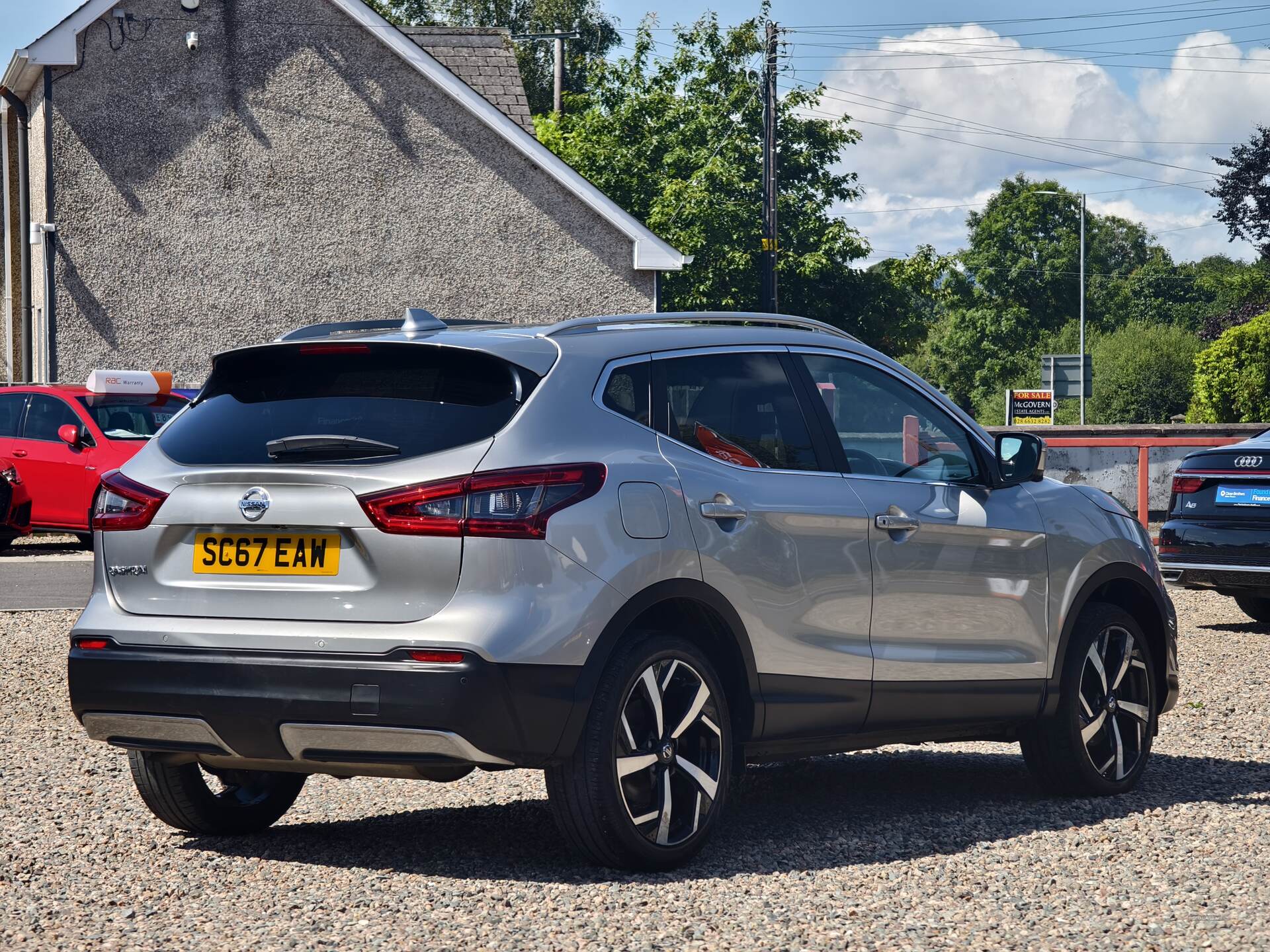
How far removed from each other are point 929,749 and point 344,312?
21.2m

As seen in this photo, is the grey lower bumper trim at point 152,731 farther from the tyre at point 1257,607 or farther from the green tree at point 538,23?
the green tree at point 538,23

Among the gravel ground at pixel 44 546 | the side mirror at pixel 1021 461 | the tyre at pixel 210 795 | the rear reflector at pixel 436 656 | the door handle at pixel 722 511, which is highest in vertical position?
the side mirror at pixel 1021 461

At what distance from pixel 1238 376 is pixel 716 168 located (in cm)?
1643

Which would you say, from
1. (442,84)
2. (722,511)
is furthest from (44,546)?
(722,511)

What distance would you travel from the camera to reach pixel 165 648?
17.4ft

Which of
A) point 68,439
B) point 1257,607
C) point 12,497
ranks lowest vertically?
point 1257,607

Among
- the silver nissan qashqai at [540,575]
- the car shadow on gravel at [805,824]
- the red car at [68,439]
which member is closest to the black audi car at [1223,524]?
the car shadow on gravel at [805,824]

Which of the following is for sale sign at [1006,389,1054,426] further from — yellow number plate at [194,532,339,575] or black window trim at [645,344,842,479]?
yellow number plate at [194,532,339,575]

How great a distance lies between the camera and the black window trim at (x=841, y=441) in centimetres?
623

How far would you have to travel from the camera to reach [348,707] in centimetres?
501

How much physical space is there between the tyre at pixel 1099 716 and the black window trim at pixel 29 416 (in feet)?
47.9

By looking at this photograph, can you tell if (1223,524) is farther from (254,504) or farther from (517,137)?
(517,137)

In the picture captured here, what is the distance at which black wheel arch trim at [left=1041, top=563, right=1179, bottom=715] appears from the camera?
6.88m

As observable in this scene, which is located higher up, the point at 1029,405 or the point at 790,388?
the point at 790,388
